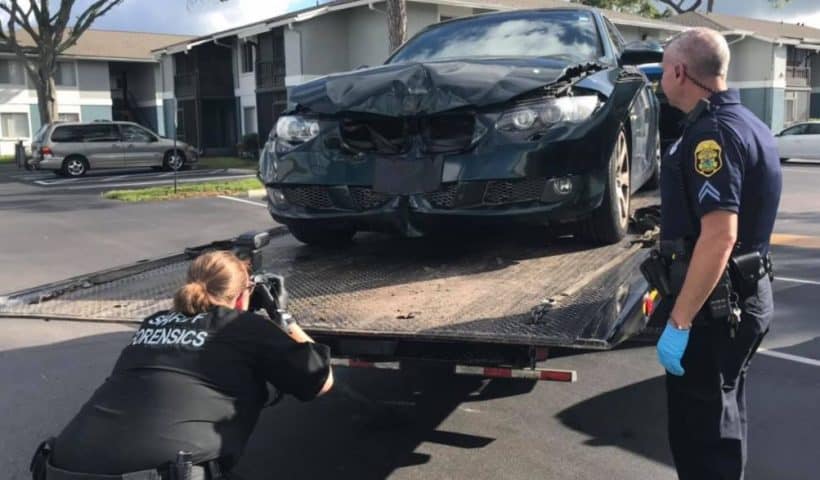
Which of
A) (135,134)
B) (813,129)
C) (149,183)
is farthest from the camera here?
(135,134)

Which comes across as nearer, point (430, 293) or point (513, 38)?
point (430, 293)

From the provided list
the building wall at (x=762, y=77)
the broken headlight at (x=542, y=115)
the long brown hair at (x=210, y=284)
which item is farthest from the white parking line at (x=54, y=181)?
the building wall at (x=762, y=77)

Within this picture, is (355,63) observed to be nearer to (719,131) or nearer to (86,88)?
(86,88)

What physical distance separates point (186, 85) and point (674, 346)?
36606mm

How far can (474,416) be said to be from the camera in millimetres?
4371

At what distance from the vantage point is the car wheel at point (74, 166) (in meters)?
24.4

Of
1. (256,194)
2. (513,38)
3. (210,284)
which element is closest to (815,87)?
(256,194)

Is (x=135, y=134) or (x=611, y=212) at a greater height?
(x=135, y=134)

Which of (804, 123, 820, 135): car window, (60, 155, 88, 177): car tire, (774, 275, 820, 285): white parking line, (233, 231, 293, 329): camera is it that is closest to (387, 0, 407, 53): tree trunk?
(774, 275, 820, 285): white parking line

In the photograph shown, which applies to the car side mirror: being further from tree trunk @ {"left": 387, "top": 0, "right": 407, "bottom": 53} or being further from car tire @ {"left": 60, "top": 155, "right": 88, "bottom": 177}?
car tire @ {"left": 60, "top": 155, "right": 88, "bottom": 177}

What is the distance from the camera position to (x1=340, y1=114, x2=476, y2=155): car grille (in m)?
3.86

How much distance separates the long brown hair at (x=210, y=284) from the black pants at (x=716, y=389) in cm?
166

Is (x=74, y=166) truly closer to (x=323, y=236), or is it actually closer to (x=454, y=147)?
(x=323, y=236)

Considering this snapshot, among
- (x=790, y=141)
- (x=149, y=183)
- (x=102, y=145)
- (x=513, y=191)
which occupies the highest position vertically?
(x=102, y=145)
